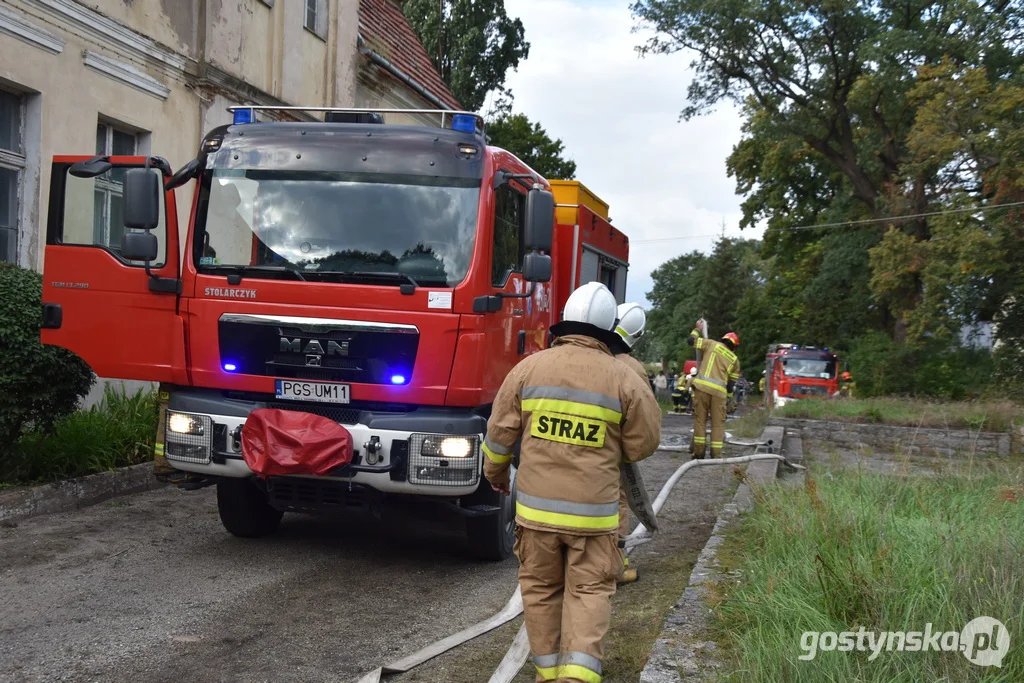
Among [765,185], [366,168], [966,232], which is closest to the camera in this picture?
[366,168]

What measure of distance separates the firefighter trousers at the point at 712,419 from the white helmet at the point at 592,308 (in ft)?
27.5

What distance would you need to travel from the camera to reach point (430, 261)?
6.11 metres

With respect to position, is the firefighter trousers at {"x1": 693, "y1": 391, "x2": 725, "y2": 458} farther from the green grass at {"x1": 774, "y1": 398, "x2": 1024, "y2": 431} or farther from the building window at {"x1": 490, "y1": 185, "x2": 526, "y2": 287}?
the building window at {"x1": 490, "y1": 185, "x2": 526, "y2": 287}

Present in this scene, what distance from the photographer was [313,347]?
19.7 ft

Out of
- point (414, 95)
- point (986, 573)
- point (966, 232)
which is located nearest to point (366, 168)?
point (986, 573)

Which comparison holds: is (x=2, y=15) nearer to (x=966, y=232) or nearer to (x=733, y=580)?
(x=733, y=580)

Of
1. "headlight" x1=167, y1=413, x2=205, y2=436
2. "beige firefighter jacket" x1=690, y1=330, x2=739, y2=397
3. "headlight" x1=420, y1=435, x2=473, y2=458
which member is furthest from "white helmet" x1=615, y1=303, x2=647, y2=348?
"beige firefighter jacket" x1=690, y1=330, x2=739, y2=397

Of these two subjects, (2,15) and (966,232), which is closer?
(2,15)

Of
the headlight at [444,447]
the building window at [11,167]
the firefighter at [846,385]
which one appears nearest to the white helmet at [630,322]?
the headlight at [444,447]

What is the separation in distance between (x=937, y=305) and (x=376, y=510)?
22.9 meters

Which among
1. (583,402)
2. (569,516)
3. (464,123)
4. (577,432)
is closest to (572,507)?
(569,516)

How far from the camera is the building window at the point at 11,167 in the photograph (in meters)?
9.82

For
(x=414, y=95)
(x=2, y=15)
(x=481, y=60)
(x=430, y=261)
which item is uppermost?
(x=481, y=60)

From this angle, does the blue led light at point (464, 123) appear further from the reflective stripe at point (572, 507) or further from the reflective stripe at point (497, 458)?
the reflective stripe at point (572, 507)
